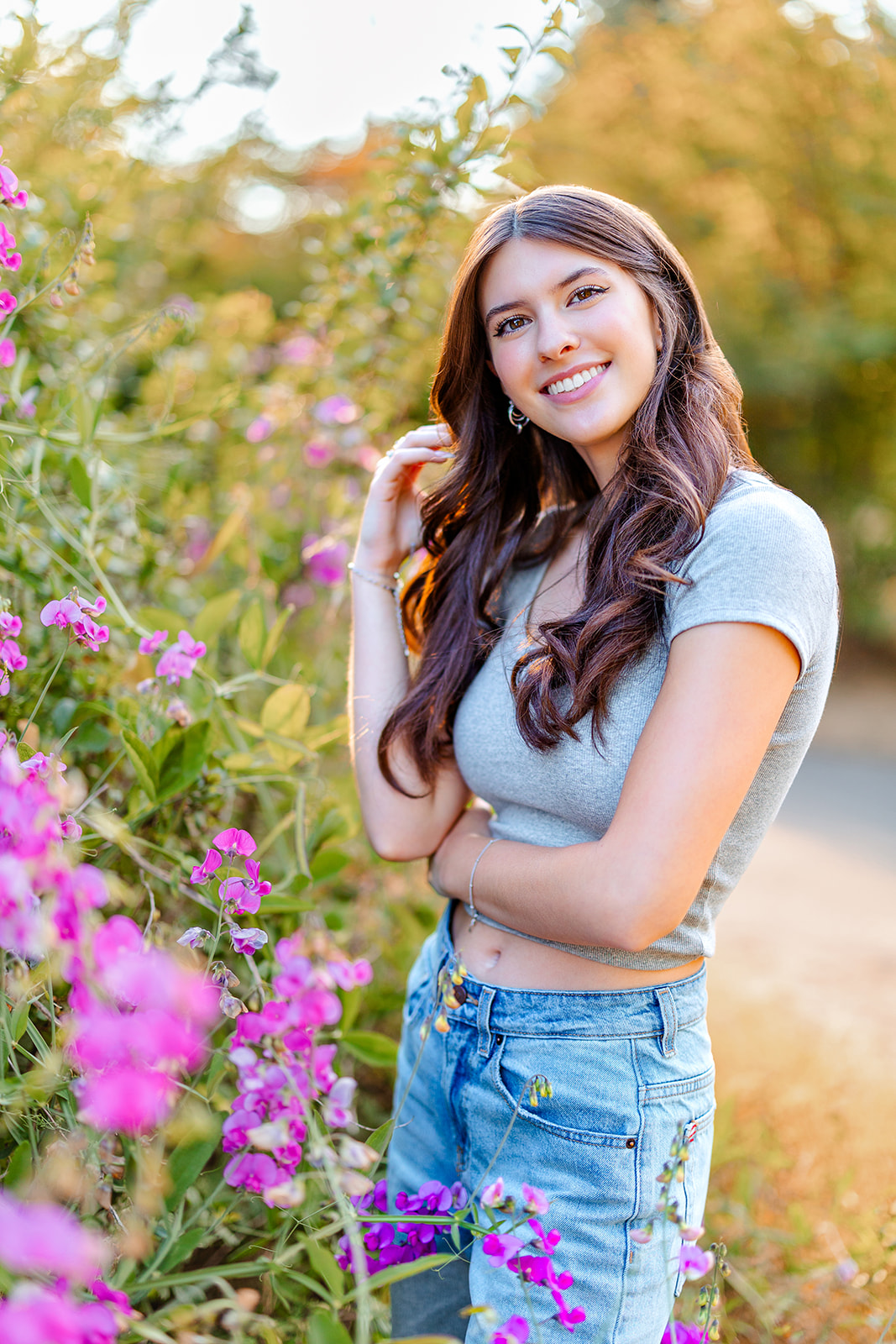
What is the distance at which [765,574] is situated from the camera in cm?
103

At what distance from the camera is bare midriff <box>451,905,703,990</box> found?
3.86ft

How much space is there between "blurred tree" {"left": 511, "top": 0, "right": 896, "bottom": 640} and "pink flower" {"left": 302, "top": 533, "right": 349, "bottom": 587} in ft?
21.6

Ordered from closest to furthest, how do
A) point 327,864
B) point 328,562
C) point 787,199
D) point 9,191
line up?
point 9,191, point 327,864, point 328,562, point 787,199

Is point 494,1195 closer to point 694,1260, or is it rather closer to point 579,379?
point 694,1260

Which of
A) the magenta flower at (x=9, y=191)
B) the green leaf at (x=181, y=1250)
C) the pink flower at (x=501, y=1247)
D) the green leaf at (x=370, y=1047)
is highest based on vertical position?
the magenta flower at (x=9, y=191)

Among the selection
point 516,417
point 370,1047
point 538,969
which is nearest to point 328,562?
point 516,417

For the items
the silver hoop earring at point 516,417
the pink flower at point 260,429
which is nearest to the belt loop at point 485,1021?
the silver hoop earring at point 516,417

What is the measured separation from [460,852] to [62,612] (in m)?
0.61

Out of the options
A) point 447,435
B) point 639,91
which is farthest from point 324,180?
point 447,435

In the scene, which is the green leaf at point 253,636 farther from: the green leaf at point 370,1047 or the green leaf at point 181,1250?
the green leaf at point 181,1250

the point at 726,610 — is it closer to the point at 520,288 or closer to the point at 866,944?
the point at 520,288

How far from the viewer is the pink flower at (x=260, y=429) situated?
2146 millimetres

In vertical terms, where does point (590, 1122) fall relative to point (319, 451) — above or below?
below

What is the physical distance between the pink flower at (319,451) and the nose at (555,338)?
0.82 meters
